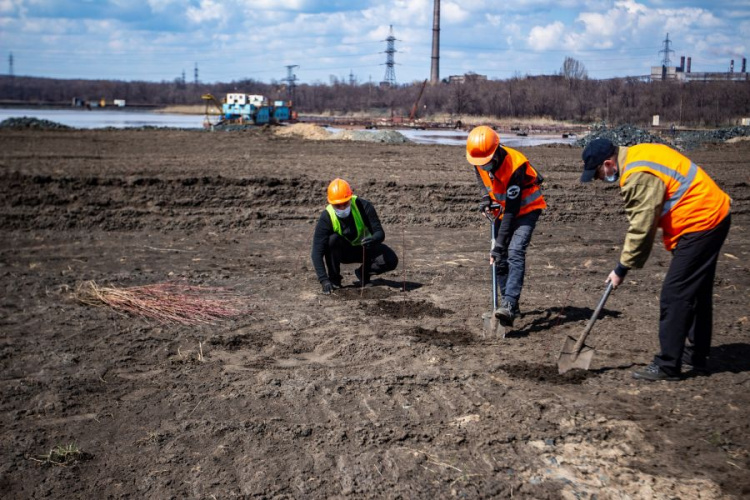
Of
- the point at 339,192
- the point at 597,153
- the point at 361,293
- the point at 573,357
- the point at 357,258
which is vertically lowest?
the point at 361,293

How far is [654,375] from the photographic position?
5328 mm

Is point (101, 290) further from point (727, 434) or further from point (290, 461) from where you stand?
point (727, 434)

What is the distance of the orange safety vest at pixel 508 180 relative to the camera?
6.39m

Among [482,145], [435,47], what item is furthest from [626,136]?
[435,47]

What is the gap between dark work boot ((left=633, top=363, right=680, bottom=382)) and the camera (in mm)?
5311

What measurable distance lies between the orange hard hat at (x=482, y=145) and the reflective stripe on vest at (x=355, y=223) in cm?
206

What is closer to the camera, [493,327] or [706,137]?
[493,327]

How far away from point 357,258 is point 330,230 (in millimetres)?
600

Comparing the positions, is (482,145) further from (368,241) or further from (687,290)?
(368,241)

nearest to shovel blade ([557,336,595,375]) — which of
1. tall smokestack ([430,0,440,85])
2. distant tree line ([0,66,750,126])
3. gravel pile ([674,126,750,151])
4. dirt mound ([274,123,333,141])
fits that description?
gravel pile ([674,126,750,151])

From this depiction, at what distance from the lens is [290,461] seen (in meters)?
4.35

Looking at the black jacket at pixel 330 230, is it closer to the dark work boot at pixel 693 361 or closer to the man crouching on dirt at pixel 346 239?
the man crouching on dirt at pixel 346 239

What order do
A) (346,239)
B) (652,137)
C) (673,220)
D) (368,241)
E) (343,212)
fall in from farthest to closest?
1. (652,137)
2. (346,239)
3. (368,241)
4. (343,212)
5. (673,220)

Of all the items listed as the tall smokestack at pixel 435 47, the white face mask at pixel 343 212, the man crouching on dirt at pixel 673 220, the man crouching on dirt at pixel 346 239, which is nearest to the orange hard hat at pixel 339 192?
the man crouching on dirt at pixel 346 239
